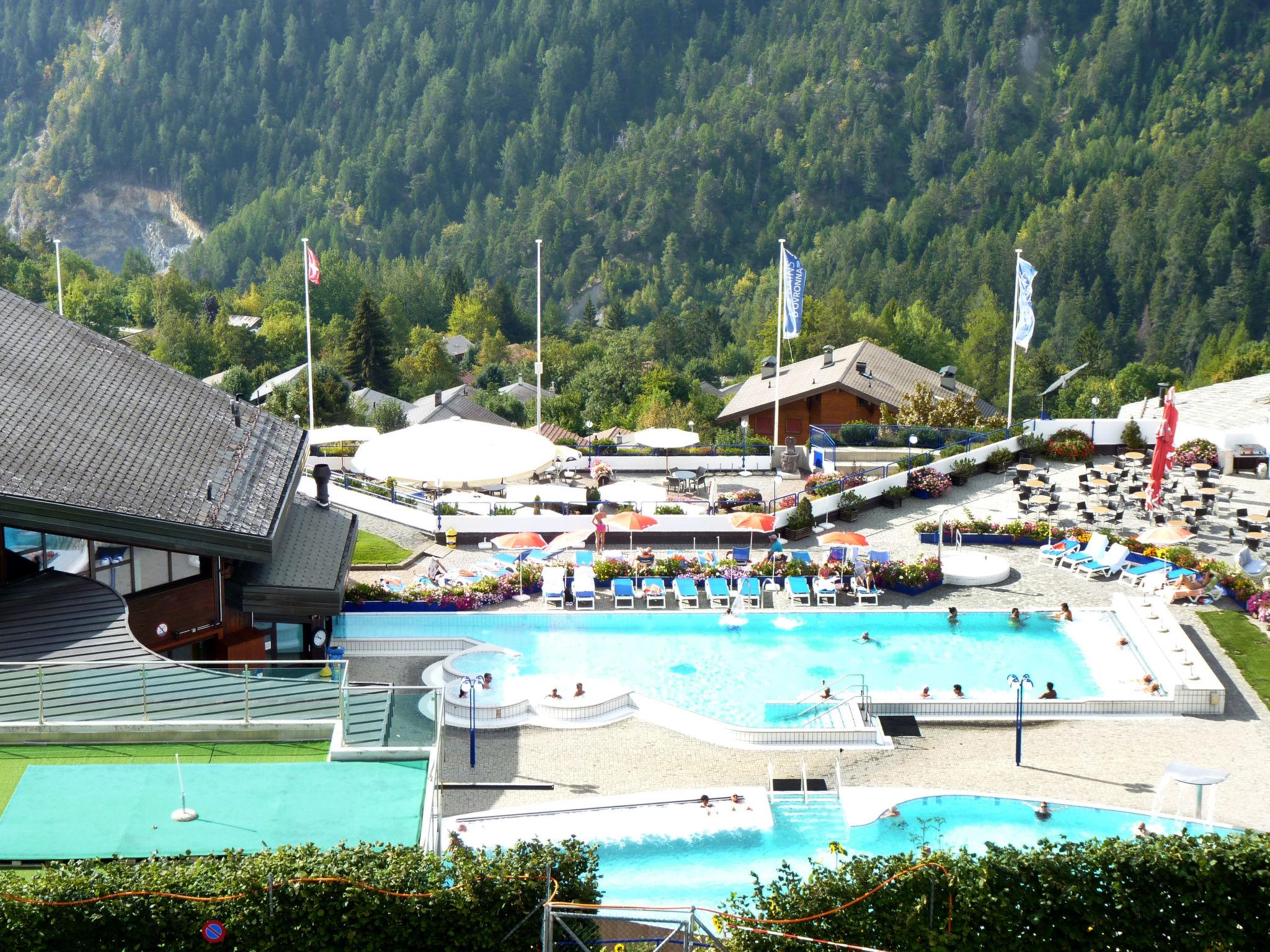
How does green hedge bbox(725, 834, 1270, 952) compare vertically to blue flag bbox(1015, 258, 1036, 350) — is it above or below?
below

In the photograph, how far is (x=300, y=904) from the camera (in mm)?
12492

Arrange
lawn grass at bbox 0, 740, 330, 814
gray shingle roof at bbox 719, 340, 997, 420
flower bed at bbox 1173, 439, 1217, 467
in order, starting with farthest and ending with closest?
gray shingle roof at bbox 719, 340, 997, 420, flower bed at bbox 1173, 439, 1217, 467, lawn grass at bbox 0, 740, 330, 814

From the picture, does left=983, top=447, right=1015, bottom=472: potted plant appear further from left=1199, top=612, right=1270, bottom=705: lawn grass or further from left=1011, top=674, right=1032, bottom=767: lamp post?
left=1011, top=674, right=1032, bottom=767: lamp post

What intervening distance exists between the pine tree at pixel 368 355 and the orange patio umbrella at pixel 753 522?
61076 mm

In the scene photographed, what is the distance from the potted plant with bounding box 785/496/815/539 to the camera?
110 feet

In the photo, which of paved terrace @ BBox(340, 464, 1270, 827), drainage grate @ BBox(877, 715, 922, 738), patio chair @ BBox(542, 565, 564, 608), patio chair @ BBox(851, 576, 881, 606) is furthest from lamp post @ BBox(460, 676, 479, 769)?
patio chair @ BBox(851, 576, 881, 606)

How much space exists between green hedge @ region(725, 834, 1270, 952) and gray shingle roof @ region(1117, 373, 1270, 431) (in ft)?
88.4

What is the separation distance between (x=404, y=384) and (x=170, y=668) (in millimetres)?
86158

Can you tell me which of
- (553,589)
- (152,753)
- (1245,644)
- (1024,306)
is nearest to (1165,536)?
(1245,644)

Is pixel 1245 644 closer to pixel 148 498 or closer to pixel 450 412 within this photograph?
pixel 148 498

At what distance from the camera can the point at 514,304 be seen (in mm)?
151625

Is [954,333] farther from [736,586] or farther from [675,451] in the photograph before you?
[736,586]

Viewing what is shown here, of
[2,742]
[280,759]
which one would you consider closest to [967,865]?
[280,759]

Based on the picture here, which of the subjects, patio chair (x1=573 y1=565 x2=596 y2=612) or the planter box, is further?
the planter box
